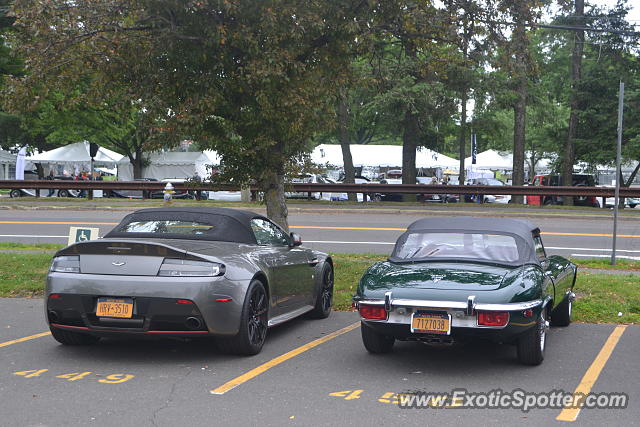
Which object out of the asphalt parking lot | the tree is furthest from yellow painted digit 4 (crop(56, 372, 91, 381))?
the tree

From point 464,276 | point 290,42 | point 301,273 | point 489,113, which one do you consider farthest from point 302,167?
point 489,113

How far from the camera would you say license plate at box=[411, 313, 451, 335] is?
20.1 feet

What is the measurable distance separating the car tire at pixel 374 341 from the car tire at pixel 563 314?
2.27 metres

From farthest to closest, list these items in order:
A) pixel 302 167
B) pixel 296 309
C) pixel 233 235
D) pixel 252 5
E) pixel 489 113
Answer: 1. pixel 489 113
2. pixel 302 167
3. pixel 252 5
4. pixel 296 309
5. pixel 233 235

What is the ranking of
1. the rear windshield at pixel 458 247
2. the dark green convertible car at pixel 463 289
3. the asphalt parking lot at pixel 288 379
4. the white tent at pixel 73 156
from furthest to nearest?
the white tent at pixel 73 156
the rear windshield at pixel 458 247
the dark green convertible car at pixel 463 289
the asphalt parking lot at pixel 288 379

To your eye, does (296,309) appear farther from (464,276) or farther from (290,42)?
(290,42)

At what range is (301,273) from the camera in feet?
27.1

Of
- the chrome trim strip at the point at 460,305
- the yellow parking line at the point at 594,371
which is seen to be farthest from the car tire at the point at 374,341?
the yellow parking line at the point at 594,371

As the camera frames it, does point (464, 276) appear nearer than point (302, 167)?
Yes

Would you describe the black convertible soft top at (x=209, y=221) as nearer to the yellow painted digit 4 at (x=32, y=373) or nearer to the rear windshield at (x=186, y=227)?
the rear windshield at (x=186, y=227)

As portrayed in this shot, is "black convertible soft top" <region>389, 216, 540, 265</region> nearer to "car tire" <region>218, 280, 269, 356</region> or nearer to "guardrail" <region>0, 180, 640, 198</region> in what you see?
"car tire" <region>218, 280, 269, 356</region>

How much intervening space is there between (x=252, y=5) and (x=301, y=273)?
158 inches

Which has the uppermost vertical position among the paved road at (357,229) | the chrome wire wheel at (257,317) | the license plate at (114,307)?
the license plate at (114,307)

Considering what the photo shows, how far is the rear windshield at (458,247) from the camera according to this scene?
23.7 feet
